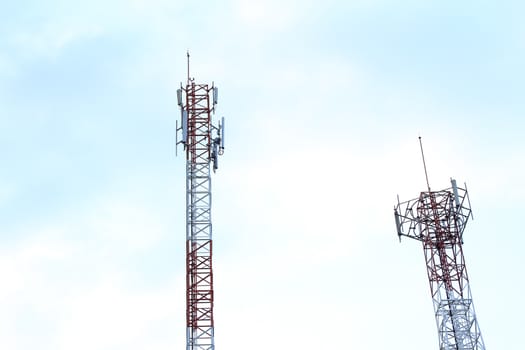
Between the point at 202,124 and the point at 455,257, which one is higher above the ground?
the point at 202,124

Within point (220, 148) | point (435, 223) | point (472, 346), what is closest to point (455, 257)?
point (435, 223)

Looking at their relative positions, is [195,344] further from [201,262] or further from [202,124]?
[202,124]

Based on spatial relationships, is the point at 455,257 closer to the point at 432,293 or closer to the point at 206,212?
the point at 432,293

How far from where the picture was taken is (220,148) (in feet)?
275

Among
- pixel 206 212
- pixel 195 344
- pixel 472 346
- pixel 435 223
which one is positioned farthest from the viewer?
pixel 435 223

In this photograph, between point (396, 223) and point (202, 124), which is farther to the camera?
point (396, 223)

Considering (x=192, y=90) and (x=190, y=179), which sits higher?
(x=192, y=90)

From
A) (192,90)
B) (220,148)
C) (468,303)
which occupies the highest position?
(192,90)

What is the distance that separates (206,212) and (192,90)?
529 inches

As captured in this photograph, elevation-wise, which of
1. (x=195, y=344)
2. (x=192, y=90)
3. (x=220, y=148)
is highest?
(x=192, y=90)

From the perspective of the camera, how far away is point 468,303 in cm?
8912

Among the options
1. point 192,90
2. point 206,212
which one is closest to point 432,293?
point 206,212

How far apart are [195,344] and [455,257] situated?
33011mm

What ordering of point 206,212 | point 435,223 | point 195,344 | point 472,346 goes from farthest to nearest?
point 435,223, point 472,346, point 206,212, point 195,344
